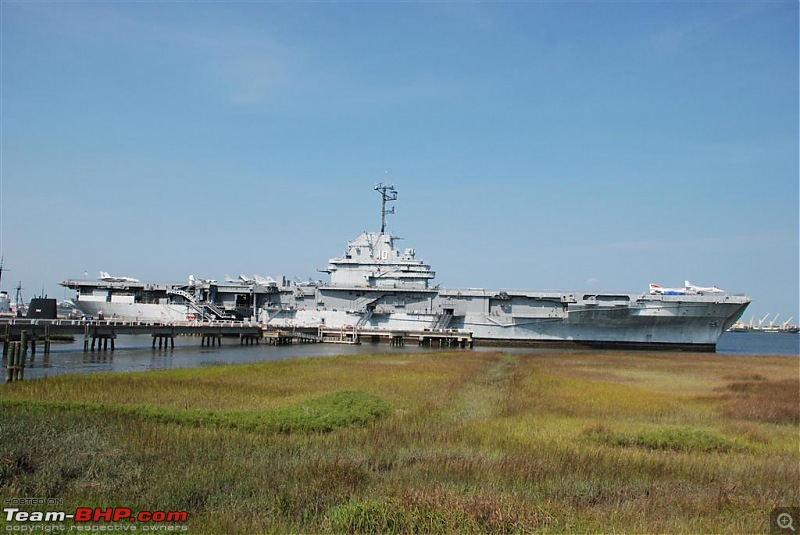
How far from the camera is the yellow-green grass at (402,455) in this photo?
8.20 meters

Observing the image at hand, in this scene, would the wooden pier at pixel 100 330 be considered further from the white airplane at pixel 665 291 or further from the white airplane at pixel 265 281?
the white airplane at pixel 665 291

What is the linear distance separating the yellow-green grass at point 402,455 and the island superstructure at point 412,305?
29.9 metres

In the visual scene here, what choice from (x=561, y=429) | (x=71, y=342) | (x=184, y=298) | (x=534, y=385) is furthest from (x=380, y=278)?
→ (x=561, y=429)

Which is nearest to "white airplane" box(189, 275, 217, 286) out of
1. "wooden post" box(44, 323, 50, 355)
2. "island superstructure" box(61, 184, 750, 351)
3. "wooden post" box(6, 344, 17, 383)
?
"island superstructure" box(61, 184, 750, 351)

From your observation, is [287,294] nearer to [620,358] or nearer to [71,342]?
[71,342]

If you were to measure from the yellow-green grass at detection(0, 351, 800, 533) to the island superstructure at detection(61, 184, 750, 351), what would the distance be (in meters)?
29.9

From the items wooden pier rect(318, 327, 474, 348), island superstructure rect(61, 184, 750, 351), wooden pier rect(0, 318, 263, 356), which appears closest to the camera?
wooden pier rect(0, 318, 263, 356)

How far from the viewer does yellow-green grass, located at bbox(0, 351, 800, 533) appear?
8203 mm

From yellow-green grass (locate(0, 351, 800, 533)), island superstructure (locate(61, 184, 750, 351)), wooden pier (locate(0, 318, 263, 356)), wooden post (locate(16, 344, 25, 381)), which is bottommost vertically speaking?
yellow-green grass (locate(0, 351, 800, 533))

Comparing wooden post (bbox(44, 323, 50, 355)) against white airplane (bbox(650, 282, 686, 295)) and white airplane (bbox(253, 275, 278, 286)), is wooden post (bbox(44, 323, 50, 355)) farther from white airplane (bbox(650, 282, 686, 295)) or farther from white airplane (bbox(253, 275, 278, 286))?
white airplane (bbox(650, 282, 686, 295))

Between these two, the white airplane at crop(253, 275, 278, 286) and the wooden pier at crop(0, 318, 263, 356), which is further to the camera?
the white airplane at crop(253, 275, 278, 286)

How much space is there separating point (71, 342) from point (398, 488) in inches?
1884

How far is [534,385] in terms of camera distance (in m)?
23.3

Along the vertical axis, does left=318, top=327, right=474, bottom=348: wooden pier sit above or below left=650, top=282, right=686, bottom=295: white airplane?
below
